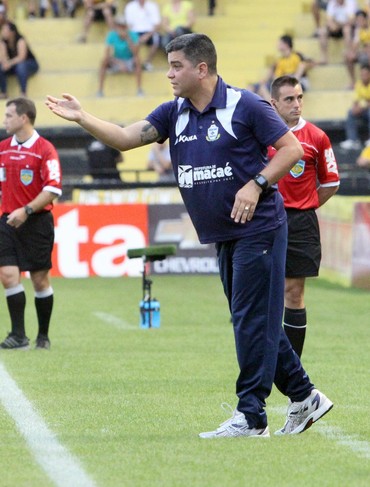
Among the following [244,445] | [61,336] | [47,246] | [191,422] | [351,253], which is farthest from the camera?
[351,253]

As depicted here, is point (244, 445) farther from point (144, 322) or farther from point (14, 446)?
point (144, 322)

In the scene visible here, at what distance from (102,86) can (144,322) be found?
1333 centimetres

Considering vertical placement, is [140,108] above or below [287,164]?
below

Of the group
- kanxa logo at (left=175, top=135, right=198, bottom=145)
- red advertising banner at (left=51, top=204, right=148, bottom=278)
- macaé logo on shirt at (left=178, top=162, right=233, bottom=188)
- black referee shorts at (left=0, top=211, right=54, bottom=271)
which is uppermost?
kanxa logo at (left=175, top=135, right=198, bottom=145)

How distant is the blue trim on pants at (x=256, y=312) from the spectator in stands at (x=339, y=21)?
64.1ft

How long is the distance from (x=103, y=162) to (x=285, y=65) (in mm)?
4469

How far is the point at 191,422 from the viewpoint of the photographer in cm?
755

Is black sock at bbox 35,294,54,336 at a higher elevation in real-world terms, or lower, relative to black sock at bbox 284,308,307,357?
lower

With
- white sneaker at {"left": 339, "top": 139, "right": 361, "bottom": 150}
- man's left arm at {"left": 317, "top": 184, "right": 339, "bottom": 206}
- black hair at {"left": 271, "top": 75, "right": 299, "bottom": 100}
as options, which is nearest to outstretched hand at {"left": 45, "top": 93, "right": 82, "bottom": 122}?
black hair at {"left": 271, "top": 75, "right": 299, "bottom": 100}

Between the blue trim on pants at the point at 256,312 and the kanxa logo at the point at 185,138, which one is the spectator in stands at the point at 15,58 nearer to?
the kanxa logo at the point at 185,138

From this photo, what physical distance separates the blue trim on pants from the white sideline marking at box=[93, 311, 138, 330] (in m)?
6.60

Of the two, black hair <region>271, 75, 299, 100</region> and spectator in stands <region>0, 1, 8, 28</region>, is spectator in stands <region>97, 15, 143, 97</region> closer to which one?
spectator in stands <region>0, 1, 8, 28</region>

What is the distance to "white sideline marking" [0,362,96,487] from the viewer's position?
5.89m

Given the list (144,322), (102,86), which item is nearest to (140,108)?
(102,86)
